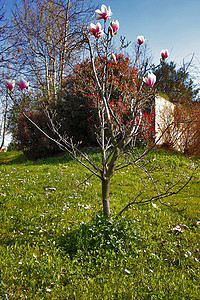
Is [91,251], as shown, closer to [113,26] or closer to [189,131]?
[113,26]

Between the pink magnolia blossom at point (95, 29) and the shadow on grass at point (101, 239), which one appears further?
the shadow on grass at point (101, 239)

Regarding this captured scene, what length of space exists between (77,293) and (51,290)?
10.5 inches

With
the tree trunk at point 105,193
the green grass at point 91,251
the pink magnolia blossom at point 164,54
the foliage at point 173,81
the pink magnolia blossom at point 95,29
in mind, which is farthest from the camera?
the foliage at point 173,81

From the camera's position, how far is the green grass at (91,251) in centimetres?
234

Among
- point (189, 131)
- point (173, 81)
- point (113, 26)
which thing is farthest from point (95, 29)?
point (173, 81)

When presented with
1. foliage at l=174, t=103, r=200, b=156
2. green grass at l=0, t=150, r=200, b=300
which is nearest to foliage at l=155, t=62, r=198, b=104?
foliage at l=174, t=103, r=200, b=156


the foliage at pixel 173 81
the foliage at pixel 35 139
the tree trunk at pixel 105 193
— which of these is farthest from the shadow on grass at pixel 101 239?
the foliage at pixel 173 81

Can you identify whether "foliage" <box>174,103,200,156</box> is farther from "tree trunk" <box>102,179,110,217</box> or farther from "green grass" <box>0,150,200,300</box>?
"tree trunk" <box>102,179,110,217</box>

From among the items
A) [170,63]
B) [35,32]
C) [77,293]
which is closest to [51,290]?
[77,293]

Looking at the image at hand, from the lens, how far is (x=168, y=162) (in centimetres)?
839

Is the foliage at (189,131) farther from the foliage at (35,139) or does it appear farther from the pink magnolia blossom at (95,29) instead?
the pink magnolia blossom at (95,29)

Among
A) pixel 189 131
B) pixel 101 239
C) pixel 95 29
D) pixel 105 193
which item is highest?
pixel 95 29

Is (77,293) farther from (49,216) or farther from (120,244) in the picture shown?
(49,216)

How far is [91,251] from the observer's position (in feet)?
9.22
